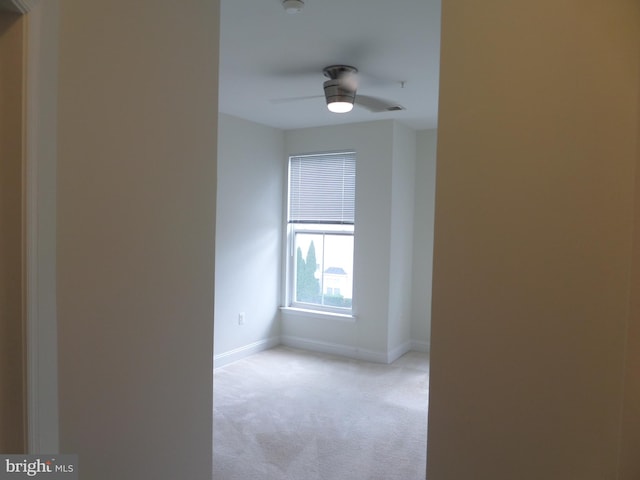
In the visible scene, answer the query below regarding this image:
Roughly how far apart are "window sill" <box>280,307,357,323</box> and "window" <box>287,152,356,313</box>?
67 millimetres

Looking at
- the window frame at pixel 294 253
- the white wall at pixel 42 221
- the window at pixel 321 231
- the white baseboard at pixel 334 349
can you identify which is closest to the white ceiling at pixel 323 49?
the window at pixel 321 231

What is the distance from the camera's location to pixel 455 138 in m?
1.19

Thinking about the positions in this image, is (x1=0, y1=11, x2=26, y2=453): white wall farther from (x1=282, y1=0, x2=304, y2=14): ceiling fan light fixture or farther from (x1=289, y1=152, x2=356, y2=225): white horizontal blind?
(x1=289, y1=152, x2=356, y2=225): white horizontal blind

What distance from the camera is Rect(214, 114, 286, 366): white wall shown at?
4656mm

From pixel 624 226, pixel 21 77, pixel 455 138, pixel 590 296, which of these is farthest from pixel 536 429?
pixel 21 77

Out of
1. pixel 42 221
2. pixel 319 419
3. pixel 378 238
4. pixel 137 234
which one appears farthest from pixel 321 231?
pixel 42 221

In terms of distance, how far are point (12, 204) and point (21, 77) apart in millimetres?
357

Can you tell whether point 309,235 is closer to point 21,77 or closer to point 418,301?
point 418,301

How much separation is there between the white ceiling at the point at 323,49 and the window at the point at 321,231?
1087mm

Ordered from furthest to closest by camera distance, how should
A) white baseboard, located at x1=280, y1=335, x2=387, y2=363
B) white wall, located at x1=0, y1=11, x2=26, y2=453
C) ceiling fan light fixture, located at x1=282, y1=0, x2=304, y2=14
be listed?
white baseboard, located at x1=280, y1=335, x2=387, y2=363 < ceiling fan light fixture, located at x1=282, y1=0, x2=304, y2=14 < white wall, located at x1=0, y1=11, x2=26, y2=453

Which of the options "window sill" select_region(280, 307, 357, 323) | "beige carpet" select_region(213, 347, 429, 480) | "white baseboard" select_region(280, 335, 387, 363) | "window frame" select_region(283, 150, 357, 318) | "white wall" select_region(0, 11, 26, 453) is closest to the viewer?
"white wall" select_region(0, 11, 26, 453)

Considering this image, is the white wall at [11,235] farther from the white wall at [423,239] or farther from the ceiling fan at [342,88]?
the white wall at [423,239]

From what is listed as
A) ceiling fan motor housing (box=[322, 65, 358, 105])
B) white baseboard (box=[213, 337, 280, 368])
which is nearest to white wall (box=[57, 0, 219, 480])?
ceiling fan motor housing (box=[322, 65, 358, 105])

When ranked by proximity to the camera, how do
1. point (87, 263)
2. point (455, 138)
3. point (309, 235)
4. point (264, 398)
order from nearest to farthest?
point (455, 138) → point (87, 263) → point (264, 398) → point (309, 235)
